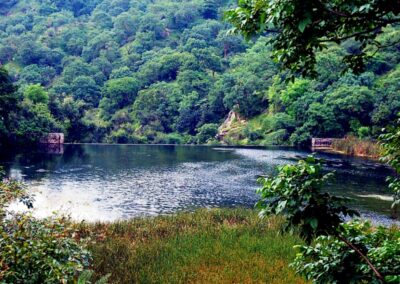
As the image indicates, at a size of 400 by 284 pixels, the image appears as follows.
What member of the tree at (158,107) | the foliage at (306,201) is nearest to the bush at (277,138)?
the tree at (158,107)

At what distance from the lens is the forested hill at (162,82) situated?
211 feet

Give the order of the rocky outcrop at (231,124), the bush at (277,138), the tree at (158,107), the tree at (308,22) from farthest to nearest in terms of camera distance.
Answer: the tree at (158,107) < the rocky outcrop at (231,124) < the bush at (277,138) < the tree at (308,22)

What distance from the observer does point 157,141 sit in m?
90.3

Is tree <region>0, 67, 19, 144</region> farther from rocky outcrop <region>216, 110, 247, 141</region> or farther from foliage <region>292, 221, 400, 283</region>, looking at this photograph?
foliage <region>292, 221, 400, 283</region>

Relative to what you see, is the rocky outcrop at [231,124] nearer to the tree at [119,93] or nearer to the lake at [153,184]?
the tree at [119,93]

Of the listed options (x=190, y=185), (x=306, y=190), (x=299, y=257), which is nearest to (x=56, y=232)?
(x=299, y=257)

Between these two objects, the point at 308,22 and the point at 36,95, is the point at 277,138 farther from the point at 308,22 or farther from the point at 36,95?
the point at 308,22

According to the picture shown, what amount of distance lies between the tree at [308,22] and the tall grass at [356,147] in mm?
51488

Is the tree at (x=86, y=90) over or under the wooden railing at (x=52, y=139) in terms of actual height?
over

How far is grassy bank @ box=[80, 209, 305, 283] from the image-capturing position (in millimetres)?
11070

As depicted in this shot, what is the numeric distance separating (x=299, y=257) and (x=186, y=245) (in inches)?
366

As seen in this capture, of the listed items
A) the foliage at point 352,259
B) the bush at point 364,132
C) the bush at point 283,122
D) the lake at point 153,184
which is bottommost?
the lake at point 153,184

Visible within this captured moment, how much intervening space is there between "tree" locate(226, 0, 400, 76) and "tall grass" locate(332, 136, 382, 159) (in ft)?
169

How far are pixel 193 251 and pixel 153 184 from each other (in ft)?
63.6
